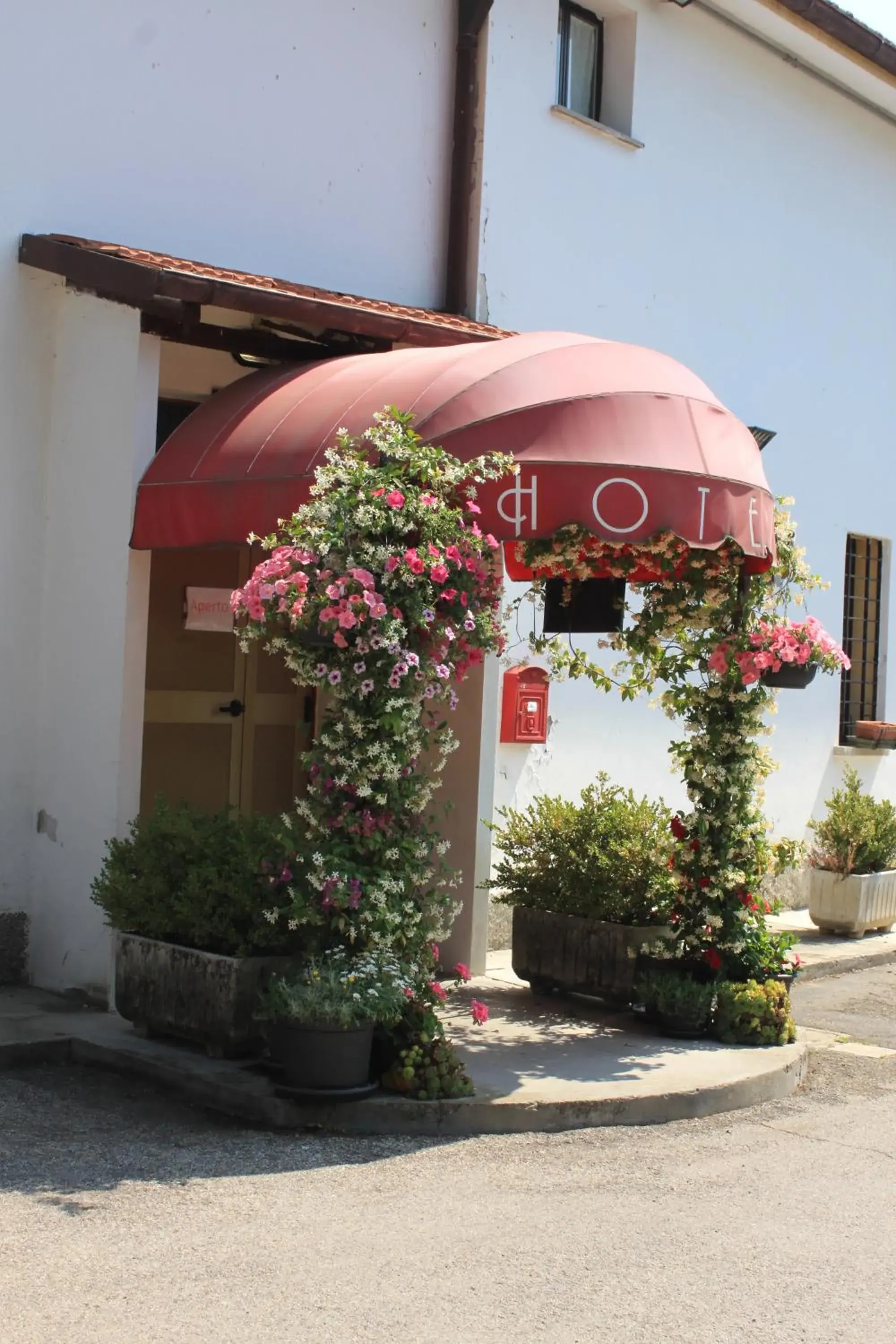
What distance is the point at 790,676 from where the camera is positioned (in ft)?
A: 25.3

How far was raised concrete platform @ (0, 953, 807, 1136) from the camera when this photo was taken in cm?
622

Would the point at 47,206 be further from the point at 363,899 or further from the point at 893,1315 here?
the point at 893,1315

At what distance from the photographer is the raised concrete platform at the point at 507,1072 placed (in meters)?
6.22

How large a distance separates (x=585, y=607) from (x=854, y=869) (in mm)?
4358

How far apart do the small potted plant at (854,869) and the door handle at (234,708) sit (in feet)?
15.7


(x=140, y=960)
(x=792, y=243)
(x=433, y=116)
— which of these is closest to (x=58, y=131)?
(x=433, y=116)

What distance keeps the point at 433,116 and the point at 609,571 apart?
12.7 ft

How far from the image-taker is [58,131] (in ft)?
27.1

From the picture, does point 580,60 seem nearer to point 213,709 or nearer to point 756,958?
point 213,709

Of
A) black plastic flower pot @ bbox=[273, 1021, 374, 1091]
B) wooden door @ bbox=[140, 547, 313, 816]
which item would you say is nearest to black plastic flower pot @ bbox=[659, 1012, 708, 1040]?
black plastic flower pot @ bbox=[273, 1021, 374, 1091]

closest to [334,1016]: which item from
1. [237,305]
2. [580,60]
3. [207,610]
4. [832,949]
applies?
[237,305]

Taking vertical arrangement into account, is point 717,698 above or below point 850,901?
above

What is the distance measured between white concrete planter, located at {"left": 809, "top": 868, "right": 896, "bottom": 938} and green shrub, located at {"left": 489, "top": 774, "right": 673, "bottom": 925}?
10.8 feet

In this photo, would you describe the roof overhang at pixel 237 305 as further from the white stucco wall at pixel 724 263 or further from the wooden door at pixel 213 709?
the white stucco wall at pixel 724 263
